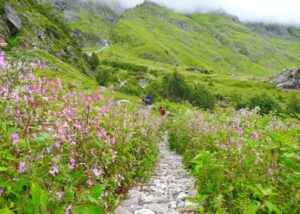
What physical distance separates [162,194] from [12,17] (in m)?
56.5

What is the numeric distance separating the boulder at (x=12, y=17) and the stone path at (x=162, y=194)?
52054mm

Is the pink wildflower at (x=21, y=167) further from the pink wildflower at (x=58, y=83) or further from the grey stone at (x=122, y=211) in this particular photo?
the grey stone at (x=122, y=211)

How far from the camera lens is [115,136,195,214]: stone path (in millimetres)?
6472

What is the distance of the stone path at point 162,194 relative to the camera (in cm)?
647

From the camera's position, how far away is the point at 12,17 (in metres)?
55.1

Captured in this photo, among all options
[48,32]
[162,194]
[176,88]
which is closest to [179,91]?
[176,88]

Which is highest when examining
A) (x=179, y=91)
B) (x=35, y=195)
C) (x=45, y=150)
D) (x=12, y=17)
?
(x=12, y=17)

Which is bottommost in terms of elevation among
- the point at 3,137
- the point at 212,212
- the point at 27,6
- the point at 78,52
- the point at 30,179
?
the point at 212,212

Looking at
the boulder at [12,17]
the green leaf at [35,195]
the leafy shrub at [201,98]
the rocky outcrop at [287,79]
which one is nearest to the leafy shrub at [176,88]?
the leafy shrub at [201,98]

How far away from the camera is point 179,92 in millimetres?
88938

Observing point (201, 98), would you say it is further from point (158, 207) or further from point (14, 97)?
point (14, 97)

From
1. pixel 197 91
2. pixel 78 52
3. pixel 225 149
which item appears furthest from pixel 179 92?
pixel 225 149

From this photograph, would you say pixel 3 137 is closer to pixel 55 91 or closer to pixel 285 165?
pixel 55 91

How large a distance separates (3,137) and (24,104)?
1.85 ft
